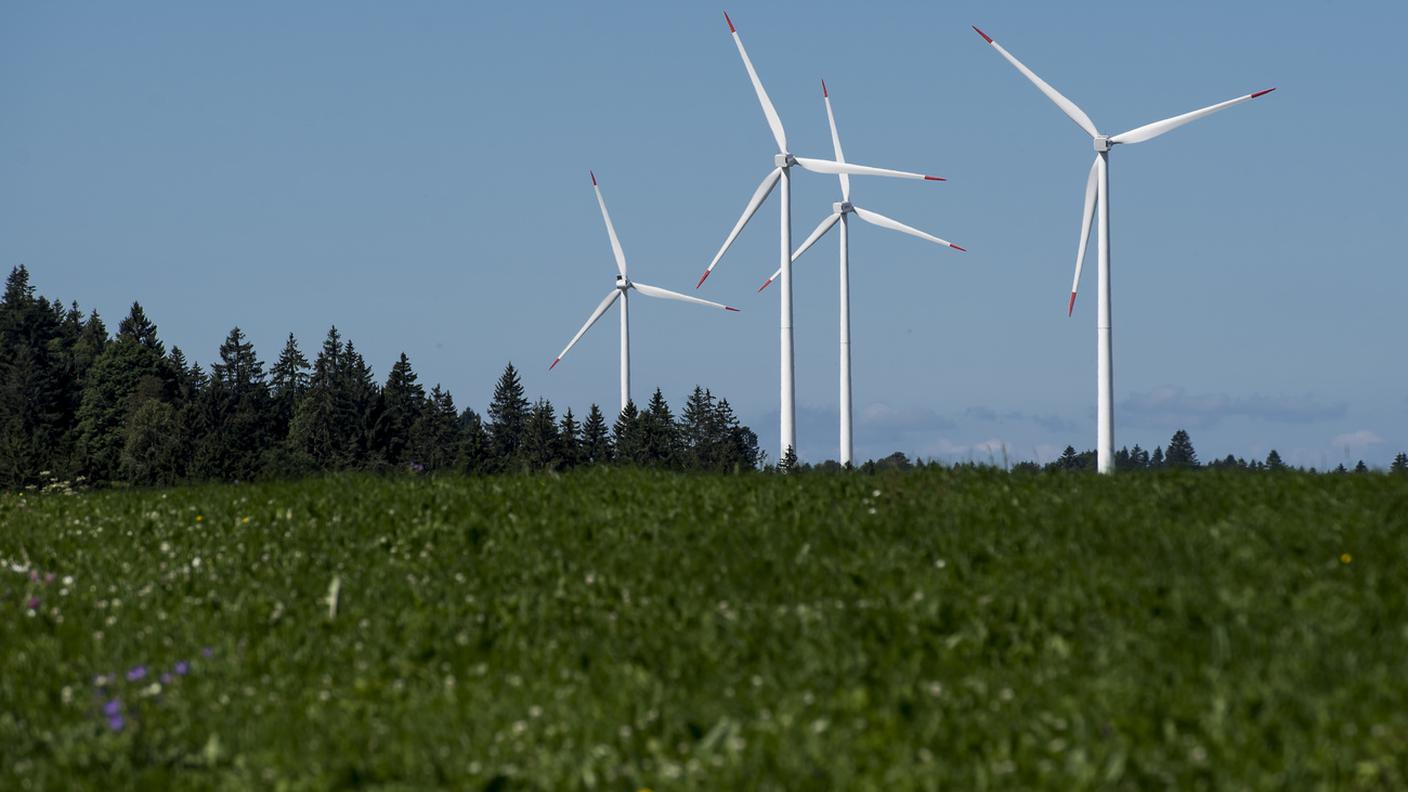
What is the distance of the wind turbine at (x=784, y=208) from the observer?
4872 centimetres

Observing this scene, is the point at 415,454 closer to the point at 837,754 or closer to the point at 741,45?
the point at 741,45

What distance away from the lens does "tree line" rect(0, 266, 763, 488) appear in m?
119

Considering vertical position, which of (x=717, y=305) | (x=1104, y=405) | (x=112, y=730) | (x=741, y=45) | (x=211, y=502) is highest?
(x=741, y=45)

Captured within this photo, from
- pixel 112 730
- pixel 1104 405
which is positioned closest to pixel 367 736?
pixel 112 730

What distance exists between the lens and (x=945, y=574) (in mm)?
12812

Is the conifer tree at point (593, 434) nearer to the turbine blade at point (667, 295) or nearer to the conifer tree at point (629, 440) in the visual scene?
the conifer tree at point (629, 440)

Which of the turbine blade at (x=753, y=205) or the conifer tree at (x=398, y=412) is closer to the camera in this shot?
the turbine blade at (x=753, y=205)

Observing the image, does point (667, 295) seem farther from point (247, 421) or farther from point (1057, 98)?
point (247, 421)

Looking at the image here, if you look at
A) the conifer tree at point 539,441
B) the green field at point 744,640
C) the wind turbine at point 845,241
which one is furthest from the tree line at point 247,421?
the green field at point 744,640

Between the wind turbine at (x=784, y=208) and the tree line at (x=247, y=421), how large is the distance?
47.6 metres

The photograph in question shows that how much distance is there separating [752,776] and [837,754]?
1.88ft

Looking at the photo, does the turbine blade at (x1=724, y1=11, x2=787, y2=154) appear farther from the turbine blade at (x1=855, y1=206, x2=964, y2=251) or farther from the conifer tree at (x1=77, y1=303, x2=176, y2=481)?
the conifer tree at (x1=77, y1=303, x2=176, y2=481)

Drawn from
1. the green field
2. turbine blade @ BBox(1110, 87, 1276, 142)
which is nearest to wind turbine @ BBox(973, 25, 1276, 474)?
turbine blade @ BBox(1110, 87, 1276, 142)

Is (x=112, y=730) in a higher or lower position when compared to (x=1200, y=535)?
lower
